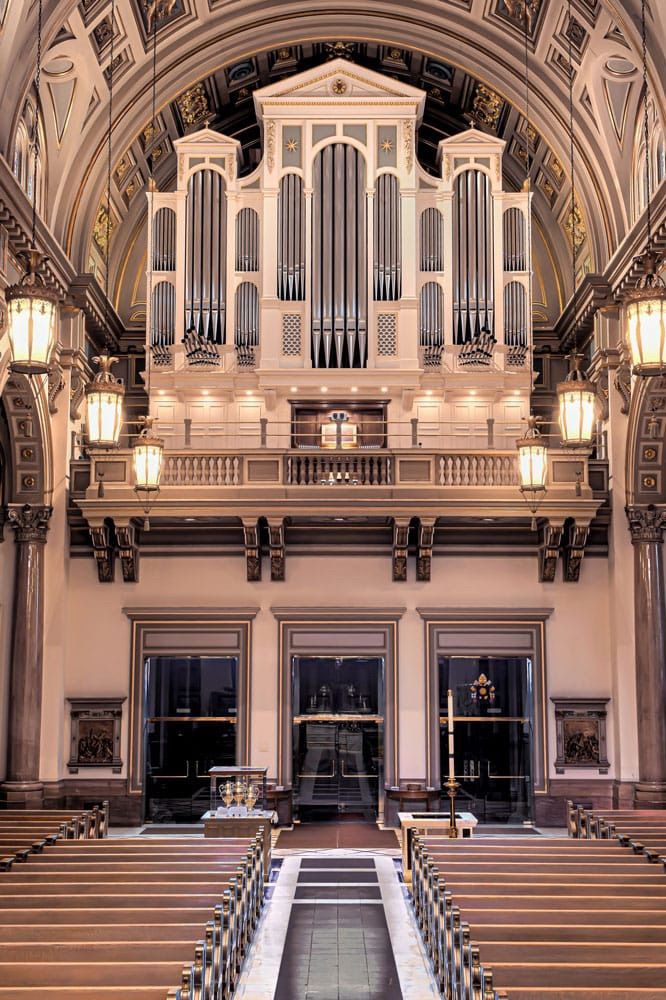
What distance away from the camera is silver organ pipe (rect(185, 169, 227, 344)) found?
21.1 metres

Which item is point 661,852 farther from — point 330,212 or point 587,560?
point 330,212

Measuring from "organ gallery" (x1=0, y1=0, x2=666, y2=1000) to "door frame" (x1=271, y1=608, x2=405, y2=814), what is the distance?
0.06 metres

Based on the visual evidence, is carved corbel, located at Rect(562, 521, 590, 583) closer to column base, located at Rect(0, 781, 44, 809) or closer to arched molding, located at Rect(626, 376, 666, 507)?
arched molding, located at Rect(626, 376, 666, 507)

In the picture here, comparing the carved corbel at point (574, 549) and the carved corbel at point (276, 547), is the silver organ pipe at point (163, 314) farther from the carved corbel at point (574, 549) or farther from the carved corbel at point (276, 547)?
the carved corbel at point (574, 549)

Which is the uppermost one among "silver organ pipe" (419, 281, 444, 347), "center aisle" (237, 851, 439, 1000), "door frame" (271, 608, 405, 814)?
"silver organ pipe" (419, 281, 444, 347)

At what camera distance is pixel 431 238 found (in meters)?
21.4

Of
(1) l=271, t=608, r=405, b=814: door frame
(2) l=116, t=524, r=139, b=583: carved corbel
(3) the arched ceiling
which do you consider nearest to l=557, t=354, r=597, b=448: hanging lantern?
(3) the arched ceiling

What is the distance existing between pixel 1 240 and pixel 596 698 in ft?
40.0

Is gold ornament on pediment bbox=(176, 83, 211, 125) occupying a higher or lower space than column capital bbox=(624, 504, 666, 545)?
higher

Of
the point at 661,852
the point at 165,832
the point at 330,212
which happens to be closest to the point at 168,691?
the point at 165,832

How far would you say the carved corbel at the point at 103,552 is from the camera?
20.0 m

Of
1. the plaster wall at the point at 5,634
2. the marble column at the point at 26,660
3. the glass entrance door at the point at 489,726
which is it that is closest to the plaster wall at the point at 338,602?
the glass entrance door at the point at 489,726

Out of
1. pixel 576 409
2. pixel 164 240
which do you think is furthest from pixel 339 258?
pixel 576 409

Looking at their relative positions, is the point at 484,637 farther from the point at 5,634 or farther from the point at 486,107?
the point at 486,107
